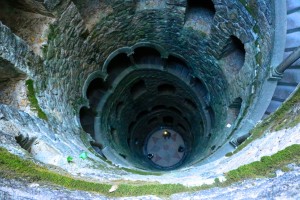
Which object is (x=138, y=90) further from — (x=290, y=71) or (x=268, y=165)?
(x=268, y=165)

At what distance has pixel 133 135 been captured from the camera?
42.0ft

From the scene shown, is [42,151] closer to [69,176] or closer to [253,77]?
[69,176]

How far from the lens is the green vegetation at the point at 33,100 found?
18.9 ft

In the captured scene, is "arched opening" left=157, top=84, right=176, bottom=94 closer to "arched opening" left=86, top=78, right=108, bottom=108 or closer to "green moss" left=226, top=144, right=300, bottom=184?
"arched opening" left=86, top=78, right=108, bottom=108

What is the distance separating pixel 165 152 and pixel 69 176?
33.9 feet

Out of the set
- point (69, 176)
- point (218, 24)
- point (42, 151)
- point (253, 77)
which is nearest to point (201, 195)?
point (69, 176)

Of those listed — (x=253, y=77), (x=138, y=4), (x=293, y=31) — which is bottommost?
(x=253, y=77)

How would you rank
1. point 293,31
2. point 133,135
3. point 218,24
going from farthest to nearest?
point 133,135 → point 218,24 → point 293,31

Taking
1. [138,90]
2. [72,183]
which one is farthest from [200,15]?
[72,183]

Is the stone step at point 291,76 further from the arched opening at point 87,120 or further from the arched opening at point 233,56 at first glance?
the arched opening at point 87,120

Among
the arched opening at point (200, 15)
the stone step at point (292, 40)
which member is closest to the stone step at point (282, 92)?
the stone step at point (292, 40)

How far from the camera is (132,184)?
3.42 m

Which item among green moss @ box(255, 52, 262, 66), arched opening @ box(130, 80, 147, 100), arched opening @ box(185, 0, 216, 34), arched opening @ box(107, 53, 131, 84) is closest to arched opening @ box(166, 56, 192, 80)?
arched opening @ box(130, 80, 147, 100)

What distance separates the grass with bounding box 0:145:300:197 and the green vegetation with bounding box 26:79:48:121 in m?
2.32
